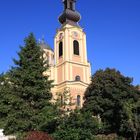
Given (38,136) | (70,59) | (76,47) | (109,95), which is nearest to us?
(38,136)

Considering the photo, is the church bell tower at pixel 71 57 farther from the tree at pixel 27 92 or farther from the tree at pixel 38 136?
the tree at pixel 38 136

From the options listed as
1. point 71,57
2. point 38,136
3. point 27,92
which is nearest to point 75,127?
point 38,136

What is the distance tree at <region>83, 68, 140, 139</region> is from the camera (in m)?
35.5

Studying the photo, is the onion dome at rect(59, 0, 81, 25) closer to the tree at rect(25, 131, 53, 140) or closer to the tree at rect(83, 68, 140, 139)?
the tree at rect(83, 68, 140, 139)

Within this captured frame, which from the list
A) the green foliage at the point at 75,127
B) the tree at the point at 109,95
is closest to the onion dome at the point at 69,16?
the tree at the point at 109,95

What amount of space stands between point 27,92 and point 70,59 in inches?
1302

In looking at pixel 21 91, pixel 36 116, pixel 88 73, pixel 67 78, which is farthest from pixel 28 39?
pixel 88 73

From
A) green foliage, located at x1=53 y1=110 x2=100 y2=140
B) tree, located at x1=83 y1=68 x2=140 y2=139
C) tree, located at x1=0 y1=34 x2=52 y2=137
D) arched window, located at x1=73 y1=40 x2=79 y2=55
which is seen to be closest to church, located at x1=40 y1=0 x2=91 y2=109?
arched window, located at x1=73 y1=40 x2=79 y2=55

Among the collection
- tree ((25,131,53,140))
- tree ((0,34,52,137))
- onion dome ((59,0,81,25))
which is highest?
onion dome ((59,0,81,25))

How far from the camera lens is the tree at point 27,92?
94.9 ft

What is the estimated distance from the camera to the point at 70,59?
62906mm

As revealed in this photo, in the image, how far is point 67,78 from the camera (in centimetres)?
6078

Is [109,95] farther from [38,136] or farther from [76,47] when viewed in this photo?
[76,47]

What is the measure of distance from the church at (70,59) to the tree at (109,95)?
19640 mm
